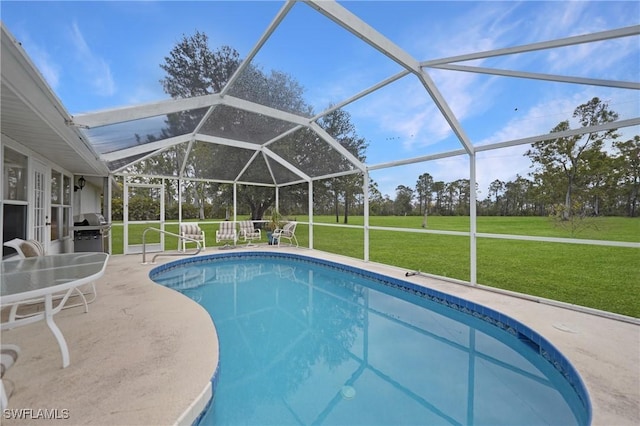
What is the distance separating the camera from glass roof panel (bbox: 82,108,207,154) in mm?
4968

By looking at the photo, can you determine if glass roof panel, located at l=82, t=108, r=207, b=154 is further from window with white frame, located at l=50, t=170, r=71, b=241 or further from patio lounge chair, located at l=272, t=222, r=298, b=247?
patio lounge chair, located at l=272, t=222, r=298, b=247

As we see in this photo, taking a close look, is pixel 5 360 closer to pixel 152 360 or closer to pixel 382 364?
pixel 152 360

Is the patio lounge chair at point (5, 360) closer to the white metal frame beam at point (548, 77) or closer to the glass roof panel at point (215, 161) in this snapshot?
the white metal frame beam at point (548, 77)

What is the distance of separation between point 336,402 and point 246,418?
75cm

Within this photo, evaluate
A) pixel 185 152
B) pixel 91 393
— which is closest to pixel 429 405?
pixel 91 393

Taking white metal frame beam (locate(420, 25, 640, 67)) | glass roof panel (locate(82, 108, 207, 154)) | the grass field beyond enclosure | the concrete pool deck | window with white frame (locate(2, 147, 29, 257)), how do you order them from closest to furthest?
1. the concrete pool deck
2. white metal frame beam (locate(420, 25, 640, 67))
3. window with white frame (locate(2, 147, 29, 257))
4. the grass field beyond enclosure
5. glass roof panel (locate(82, 108, 207, 154))

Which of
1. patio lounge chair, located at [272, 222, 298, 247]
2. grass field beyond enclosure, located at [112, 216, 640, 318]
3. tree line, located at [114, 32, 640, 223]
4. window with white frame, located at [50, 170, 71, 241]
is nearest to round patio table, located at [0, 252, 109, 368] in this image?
tree line, located at [114, 32, 640, 223]

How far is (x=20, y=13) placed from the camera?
122 inches

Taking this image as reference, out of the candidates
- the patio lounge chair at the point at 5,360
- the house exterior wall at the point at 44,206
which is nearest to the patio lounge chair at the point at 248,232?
the house exterior wall at the point at 44,206

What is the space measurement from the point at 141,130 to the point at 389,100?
502 centimetres

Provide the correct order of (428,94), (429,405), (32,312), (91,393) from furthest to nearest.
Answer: (428,94) < (32,312) < (429,405) < (91,393)

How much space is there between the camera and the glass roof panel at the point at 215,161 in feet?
26.6

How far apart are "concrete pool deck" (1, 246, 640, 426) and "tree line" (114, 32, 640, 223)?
176 cm

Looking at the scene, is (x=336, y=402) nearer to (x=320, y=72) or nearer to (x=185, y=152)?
(x=320, y=72)
